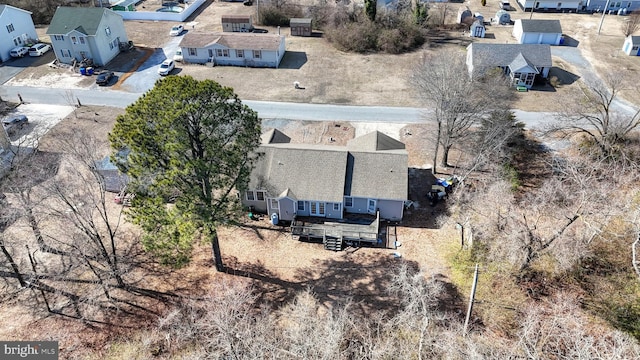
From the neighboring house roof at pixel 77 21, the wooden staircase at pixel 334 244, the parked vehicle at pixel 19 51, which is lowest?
the wooden staircase at pixel 334 244

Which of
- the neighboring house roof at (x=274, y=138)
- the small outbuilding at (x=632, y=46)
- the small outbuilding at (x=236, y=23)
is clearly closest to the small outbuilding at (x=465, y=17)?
the small outbuilding at (x=632, y=46)

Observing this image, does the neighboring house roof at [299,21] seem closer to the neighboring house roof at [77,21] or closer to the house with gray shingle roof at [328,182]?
the neighboring house roof at [77,21]

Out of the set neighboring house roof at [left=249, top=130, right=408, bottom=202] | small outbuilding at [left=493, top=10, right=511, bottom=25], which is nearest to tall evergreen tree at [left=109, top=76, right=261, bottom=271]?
neighboring house roof at [left=249, top=130, right=408, bottom=202]

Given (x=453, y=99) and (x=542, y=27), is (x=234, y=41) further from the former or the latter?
(x=542, y=27)

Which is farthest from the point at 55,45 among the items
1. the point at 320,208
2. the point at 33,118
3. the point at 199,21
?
the point at 320,208

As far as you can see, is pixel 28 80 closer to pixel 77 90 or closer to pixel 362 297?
pixel 77 90

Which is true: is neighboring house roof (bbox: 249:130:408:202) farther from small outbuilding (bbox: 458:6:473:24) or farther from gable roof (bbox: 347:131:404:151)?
small outbuilding (bbox: 458:6:473:24)

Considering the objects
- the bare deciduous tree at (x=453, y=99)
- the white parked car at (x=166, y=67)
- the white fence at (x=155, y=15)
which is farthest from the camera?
the white fence at (x=155, y=15)

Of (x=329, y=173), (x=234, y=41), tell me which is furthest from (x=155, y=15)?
(x=329, y=173)
